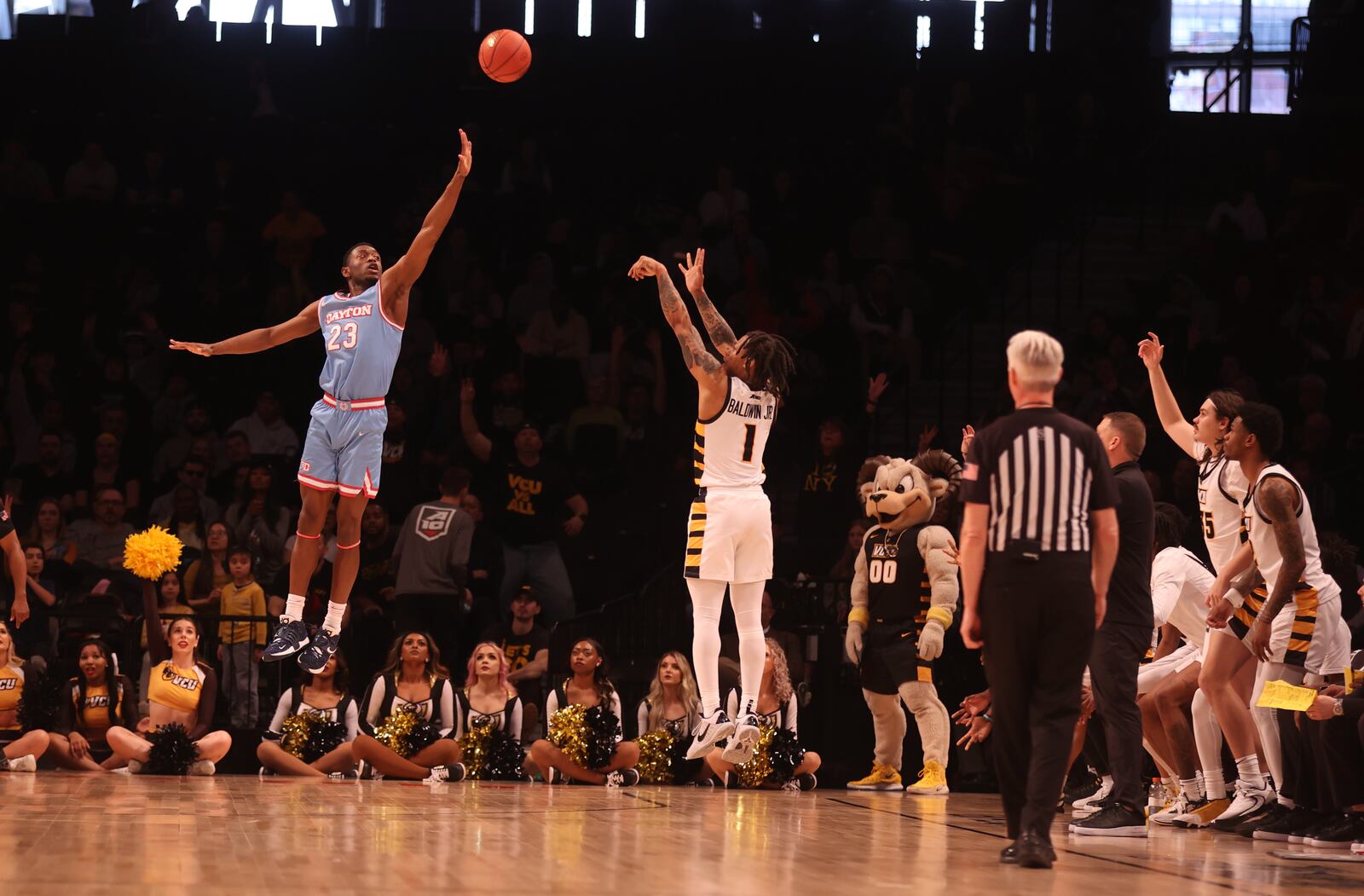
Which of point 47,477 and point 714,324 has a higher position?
point 714,324

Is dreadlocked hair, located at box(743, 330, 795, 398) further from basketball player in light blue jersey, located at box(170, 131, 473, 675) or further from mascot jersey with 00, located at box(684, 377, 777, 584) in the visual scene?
basketball player in light blue jersey, located at box(170, 131, 473, 675)

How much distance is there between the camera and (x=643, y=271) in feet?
26.7

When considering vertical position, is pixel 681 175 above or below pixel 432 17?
below

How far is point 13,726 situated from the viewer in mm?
11156

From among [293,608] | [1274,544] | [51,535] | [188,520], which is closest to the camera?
[1274,544]

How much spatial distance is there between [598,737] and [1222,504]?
14.3ft

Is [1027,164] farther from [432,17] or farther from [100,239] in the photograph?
[100,239]

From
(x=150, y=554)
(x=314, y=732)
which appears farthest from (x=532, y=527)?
(x=150, y=554)

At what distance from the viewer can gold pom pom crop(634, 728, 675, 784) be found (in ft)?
35.6

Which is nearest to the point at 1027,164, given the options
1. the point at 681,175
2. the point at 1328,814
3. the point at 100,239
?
the point at 681,175

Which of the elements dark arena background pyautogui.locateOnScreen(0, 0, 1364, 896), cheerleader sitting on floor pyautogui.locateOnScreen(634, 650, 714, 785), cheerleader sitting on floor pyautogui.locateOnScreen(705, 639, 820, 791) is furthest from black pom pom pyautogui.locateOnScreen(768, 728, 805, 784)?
cheerleader sitting on floor pyautogui.locateOnScreen(634, 650, 714, 785)

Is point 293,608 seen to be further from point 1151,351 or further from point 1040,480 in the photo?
point 1151,351

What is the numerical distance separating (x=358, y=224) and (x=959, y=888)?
12548 millimetres

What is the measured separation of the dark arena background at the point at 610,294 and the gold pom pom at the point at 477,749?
945 millimetres
